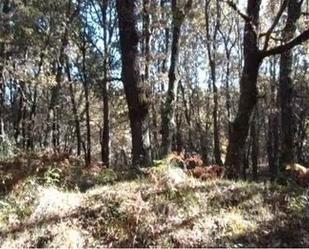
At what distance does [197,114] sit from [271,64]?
693 centimetres

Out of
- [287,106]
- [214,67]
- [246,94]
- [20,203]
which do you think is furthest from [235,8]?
[214,67]

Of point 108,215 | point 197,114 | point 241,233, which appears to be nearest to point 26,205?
point 108,215

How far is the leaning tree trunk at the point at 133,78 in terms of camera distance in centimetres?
925

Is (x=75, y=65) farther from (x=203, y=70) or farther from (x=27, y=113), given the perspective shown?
(x=203, y=70)

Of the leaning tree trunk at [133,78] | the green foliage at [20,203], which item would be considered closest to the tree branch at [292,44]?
the leaning tree trunk at [133,78]

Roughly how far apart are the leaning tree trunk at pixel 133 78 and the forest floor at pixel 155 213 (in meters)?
1.73

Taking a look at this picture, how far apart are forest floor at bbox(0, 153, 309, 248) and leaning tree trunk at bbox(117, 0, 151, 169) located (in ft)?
5.68

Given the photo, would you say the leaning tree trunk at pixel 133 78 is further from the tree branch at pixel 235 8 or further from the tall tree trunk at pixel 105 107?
the tall tree trunk at pixel 105 107

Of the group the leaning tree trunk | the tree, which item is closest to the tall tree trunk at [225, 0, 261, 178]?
the tree

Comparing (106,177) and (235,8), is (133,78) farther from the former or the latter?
(235,8)

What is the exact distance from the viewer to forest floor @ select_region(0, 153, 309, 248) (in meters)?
5.95

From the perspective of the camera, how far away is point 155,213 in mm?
6426

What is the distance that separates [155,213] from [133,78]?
3551 mm

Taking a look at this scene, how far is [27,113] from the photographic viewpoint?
3688 cm
